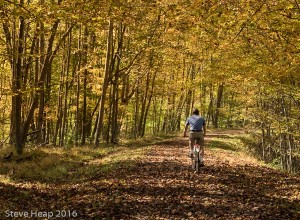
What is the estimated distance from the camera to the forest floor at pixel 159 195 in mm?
8617

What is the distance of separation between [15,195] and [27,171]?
3.59 m

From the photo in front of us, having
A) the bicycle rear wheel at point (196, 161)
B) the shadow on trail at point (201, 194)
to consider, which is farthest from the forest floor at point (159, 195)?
the bicycle rear wheel at point (196, 161)

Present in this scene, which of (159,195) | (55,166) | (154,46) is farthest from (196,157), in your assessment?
(154,46)

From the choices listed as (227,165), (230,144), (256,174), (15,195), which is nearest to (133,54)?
(230,144)

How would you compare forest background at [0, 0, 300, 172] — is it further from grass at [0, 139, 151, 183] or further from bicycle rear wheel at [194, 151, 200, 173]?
bicycle rear wheel at [194, 151, 200, 173]

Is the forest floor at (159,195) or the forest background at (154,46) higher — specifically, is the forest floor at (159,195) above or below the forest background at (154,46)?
below

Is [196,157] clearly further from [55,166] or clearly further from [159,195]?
[55,166]

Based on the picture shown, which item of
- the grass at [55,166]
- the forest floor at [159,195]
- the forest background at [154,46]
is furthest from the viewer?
the grass at [55,166]

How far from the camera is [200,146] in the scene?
13.5 m

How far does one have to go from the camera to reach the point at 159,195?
1035cm

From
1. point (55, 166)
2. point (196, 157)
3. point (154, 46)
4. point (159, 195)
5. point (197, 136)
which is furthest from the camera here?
point (154, 46)

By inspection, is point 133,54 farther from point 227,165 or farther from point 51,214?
point 51,214

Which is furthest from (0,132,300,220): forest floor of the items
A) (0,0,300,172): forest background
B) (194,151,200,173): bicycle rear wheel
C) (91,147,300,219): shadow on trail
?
(0,0,300,172): forest background

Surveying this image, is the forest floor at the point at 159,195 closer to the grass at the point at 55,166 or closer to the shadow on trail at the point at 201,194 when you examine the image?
the shadow on trail at the point at 201,194
